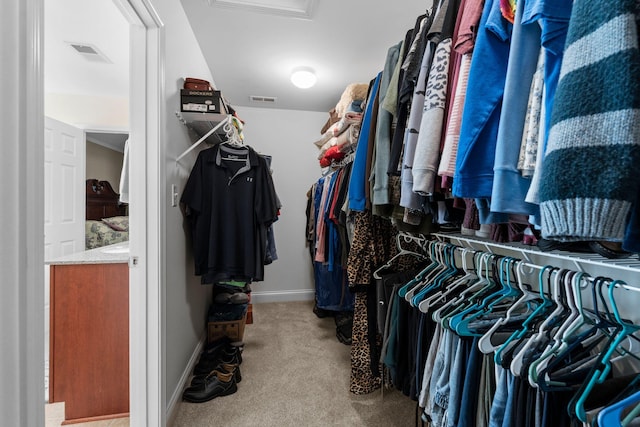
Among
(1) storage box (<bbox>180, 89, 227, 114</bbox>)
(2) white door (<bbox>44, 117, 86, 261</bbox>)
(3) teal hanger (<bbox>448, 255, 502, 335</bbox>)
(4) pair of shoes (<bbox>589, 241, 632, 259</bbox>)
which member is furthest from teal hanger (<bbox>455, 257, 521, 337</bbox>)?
(2) white door (<bbox>44, 117, 86, 261</bbox>)

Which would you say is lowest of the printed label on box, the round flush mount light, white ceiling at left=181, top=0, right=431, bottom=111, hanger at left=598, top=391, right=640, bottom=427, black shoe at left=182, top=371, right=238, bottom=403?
black shoe at left=182, top=371, right=238, bottom=403

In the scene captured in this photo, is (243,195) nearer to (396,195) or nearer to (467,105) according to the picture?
(396,195)

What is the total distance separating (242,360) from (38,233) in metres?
1.79

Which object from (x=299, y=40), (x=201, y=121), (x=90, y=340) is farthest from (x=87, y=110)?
(x=90, y=340)

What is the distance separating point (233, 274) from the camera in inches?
74.0

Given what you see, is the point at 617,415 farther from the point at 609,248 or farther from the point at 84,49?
the point at 84,49

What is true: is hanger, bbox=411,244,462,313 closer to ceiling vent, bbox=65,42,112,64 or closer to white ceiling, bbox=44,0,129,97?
white ceiling, bbox=44,0,129,97

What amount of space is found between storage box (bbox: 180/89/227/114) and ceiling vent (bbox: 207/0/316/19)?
548 mm

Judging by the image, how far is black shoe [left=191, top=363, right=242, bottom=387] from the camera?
1.78 meters

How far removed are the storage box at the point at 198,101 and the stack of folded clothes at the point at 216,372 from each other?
5.47 ft

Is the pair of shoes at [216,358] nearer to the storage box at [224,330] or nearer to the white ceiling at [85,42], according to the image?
the storage box at [224,330]

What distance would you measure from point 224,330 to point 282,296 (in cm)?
124

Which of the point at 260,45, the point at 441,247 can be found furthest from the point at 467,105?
the point at 260,45

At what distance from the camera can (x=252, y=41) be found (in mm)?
2121
